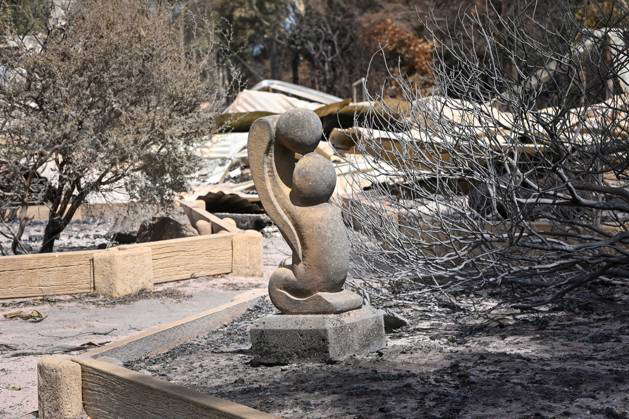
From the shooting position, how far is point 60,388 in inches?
254

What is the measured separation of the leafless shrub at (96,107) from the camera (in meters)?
12.1

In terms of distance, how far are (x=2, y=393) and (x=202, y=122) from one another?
7.10m

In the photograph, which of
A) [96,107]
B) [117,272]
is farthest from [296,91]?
[117,272]

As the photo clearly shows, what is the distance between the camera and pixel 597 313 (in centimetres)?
788

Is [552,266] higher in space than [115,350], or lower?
higher

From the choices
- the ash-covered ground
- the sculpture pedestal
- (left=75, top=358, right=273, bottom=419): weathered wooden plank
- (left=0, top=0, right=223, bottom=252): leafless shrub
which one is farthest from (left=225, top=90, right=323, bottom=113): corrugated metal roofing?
(left=75, top=358, right=273, bottom=419): weathered wooden plank

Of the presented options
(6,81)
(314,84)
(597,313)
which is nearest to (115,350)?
(597,313)

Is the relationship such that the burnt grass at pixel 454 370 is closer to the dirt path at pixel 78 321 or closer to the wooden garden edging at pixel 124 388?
the wooden garden edging at pixel 124 388

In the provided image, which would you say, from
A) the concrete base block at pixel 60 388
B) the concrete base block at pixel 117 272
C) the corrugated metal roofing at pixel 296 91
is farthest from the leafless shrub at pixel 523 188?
the corrugated metal roofing at pixel 296 91

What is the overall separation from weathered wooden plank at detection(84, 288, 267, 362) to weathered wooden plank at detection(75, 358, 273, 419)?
0.44m

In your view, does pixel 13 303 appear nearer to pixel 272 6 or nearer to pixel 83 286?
pixel 83 286

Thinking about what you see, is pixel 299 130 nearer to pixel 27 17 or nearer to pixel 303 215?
pixel 303 215

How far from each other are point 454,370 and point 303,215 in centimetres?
160

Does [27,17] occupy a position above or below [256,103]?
below
